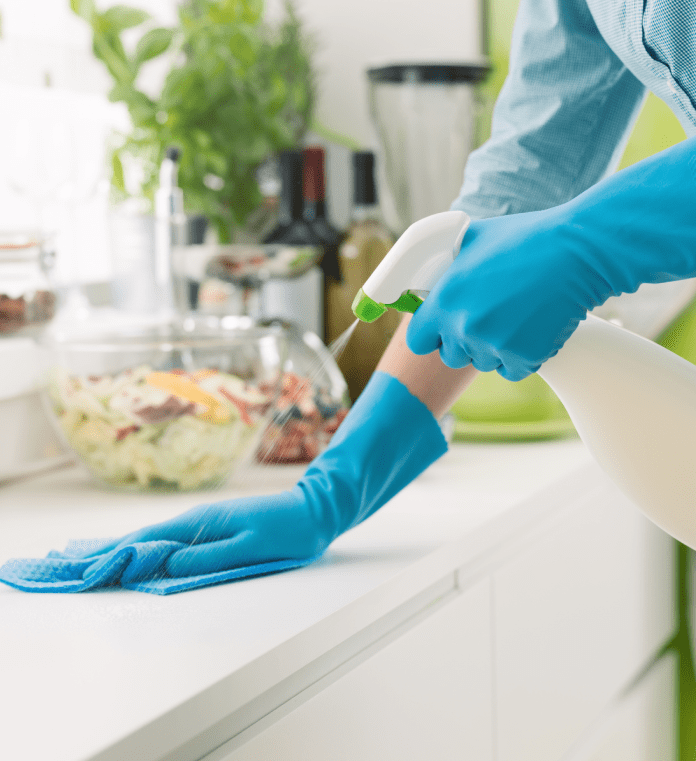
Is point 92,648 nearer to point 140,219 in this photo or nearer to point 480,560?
point 480,560

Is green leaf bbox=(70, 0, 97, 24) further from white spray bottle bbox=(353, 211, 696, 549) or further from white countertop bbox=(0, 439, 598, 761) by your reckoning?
white spray bottle bbox=(353, 211, 696, 549)

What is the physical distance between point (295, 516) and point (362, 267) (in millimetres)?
572

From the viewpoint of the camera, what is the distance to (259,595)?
519 mm

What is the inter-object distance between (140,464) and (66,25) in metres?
0.67

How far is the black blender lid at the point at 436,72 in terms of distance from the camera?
1103 millimetres

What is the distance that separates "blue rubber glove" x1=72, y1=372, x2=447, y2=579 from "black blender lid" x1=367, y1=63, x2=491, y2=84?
0.60 m

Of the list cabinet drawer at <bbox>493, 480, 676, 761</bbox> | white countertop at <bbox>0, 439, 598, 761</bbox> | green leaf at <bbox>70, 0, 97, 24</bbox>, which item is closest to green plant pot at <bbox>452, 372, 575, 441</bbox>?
cabinet drawer at <bbox>493, 480, 676, 761</bbox>

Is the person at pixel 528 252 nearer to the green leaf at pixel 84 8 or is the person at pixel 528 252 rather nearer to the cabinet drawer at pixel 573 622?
the cabinet drawer at pixel 573 622

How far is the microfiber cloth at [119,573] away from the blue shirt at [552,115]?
1.14ft

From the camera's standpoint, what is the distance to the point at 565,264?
1.51ft

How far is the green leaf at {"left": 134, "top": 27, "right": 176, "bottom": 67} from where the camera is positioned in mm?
1123

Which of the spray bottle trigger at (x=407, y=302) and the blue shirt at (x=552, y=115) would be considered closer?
the spray bottle trigger at (x=407, y=302)

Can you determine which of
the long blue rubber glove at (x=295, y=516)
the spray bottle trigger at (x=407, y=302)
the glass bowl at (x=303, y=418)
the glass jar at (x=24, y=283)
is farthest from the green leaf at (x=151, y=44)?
the spray bottle trigger at (x=407, y=302)

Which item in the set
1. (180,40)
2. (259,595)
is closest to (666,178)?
(259,595)
